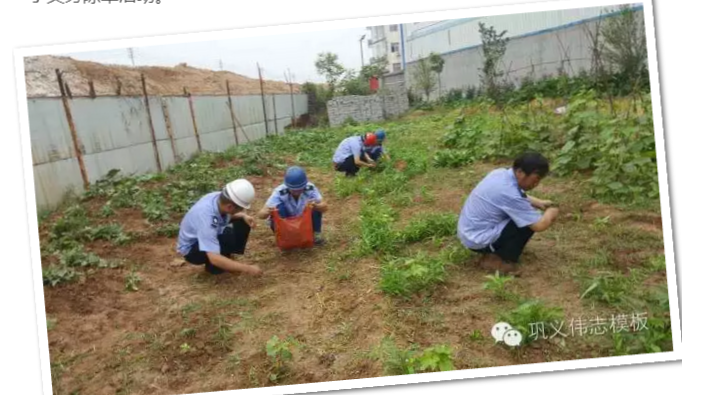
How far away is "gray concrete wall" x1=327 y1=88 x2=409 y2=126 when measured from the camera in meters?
3.18

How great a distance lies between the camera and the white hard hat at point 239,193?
3.06 meters

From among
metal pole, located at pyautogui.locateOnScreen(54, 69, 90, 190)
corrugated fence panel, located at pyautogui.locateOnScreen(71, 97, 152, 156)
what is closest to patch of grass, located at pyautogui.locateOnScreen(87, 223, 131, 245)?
metal pole, located at pyautogui.locateOnScreen(54, 69, 90, 190)

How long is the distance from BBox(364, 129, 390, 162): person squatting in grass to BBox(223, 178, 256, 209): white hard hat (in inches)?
48.9

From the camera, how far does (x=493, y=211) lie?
2.90 meters

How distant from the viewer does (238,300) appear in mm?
3033

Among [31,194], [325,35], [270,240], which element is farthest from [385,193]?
[31,194]

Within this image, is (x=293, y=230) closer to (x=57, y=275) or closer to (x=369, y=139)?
(x=369, y=139)

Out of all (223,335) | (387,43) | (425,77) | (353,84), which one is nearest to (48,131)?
(223,335)

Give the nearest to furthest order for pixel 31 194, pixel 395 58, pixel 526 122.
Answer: pixel 31 194 < pixel 395 58 < pixel 526 122

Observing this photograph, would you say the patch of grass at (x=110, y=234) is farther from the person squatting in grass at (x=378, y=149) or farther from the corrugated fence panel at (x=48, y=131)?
the person squatting in grass at (x=378, y=149)

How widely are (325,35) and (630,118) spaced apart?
2315 millimetres

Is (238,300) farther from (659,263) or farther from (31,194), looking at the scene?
(659,263)

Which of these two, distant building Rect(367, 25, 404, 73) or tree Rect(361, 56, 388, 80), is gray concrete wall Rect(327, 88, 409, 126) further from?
distant building Rect(367, 25, 404, 73)

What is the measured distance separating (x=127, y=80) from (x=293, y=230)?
5.64 ft
